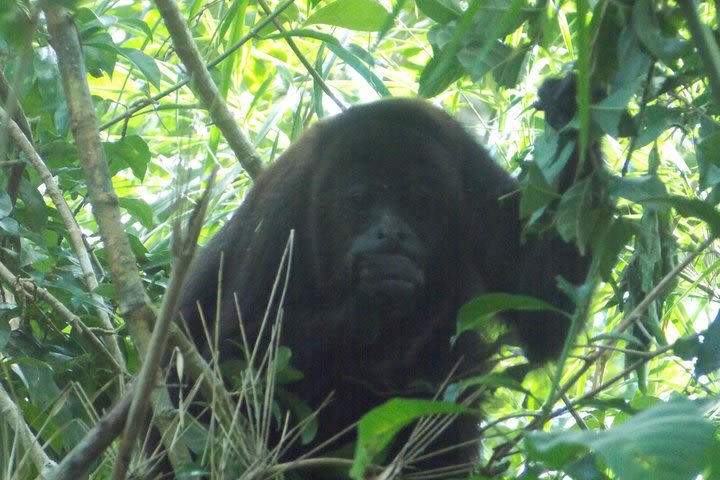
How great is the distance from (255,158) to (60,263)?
2.61 feet

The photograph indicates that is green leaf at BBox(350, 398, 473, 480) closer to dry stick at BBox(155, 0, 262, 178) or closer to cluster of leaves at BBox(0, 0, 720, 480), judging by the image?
cluster of leaves at BBox(0, 0, 720, 480)

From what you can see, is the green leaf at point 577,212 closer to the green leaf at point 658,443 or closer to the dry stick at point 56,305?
the green leaf at point 658,443

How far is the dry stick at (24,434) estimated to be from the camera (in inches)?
87.7

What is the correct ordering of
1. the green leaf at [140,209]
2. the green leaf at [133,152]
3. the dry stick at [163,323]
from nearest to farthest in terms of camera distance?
the dry stick at [163,323] < the green leaf at [133,152] < the green leaf at [140,209]

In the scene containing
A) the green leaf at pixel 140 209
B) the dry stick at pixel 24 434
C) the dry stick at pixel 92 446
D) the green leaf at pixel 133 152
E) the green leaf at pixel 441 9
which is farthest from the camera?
the green leaf at pixel 140 209

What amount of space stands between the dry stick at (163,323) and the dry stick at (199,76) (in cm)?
170

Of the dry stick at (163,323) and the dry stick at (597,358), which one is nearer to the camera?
the dry stick at (163,323)

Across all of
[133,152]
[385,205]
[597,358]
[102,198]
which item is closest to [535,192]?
[597,358]

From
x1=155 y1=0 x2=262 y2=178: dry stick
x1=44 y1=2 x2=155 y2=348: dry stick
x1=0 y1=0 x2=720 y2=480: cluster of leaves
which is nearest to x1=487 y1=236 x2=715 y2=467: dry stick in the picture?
x1=0 y1=0 x2=720 y2=480: cluster of leaves

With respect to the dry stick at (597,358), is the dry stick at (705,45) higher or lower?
higher

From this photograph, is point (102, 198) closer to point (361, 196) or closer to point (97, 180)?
point (97, 180)

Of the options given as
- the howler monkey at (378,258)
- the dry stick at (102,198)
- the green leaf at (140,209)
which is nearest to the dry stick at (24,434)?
the dry stick at (102,198)

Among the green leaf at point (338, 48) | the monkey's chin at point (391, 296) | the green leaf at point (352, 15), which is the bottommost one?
the monkey's chin at point (391, 296)

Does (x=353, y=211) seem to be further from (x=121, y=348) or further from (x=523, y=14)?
(x=523, y=14)
